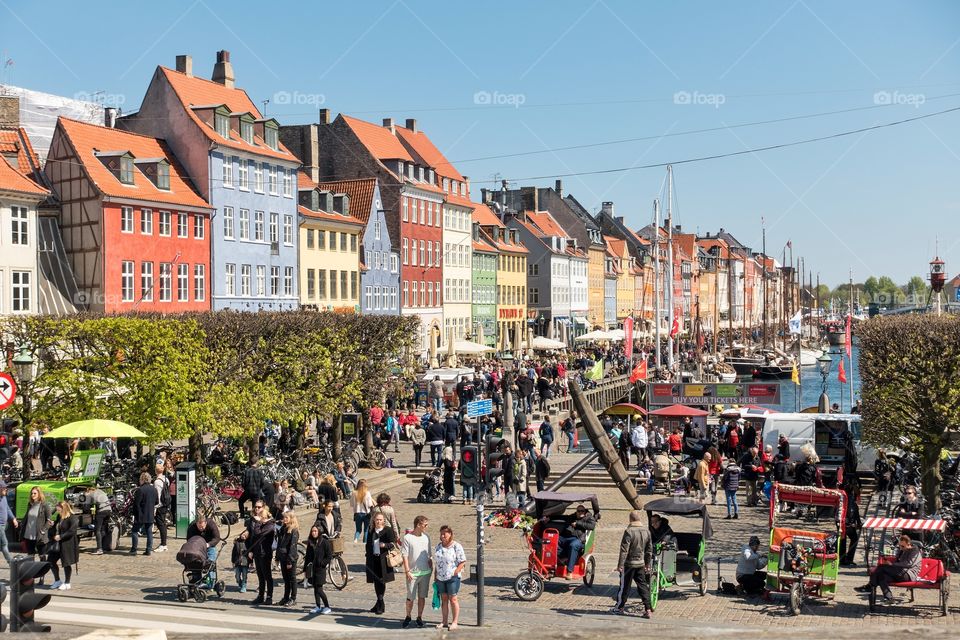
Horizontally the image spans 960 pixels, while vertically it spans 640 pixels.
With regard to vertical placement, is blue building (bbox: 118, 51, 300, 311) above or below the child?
above

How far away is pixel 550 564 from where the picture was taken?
17516mm

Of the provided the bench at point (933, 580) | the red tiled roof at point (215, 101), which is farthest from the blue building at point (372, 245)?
the bench at point (933, 580)

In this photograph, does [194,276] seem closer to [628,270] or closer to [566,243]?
[566,243]

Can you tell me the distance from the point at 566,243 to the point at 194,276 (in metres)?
58.7

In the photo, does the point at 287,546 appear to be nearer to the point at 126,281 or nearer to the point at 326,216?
the point at 126,281

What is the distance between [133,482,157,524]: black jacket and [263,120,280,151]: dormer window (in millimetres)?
41505

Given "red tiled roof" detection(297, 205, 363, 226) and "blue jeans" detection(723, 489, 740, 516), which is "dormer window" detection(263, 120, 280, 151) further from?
"blue jeans" detection(723, 489, 740, 516)

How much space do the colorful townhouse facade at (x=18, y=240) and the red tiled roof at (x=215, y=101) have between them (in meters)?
11.1

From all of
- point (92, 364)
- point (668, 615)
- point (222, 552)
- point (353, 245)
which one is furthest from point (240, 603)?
point (353, 245)

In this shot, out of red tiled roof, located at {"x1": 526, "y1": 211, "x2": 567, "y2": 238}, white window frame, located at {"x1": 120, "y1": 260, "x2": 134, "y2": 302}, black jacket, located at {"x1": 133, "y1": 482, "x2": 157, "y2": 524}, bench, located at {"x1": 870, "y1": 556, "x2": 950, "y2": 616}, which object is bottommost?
bench, located at {"x1": 870, "y1": 556, "x2": 950, "y2": 616}

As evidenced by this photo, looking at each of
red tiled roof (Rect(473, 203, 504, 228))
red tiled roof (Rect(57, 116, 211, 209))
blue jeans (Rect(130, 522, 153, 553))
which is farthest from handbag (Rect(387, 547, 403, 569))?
red tiled roof (Rect(473, 203, 504, 228))

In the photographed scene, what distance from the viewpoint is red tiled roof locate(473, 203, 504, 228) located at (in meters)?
92.7

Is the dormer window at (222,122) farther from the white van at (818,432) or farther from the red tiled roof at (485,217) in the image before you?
the red tiled roof at (485,217)

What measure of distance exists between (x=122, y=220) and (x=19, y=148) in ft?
17.8
